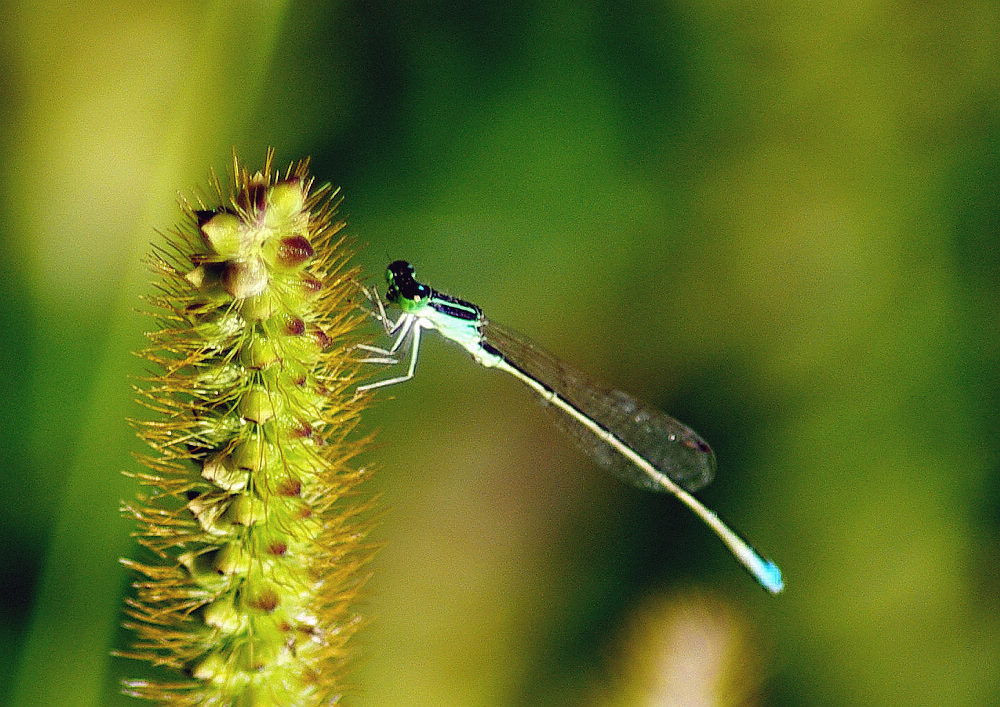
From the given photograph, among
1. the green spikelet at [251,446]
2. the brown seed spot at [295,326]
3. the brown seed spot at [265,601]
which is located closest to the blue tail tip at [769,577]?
the green spikelet at [251,446]

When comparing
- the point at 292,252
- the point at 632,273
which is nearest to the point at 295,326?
the point at 292,252

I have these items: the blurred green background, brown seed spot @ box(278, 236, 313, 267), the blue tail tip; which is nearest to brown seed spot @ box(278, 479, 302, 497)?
brown seed spot @ box(278, 236, 313, 267)

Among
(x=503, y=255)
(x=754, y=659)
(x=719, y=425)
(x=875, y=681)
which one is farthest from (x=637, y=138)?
(x=875, y=681)

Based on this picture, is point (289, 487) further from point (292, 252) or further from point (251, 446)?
point (292, 252)

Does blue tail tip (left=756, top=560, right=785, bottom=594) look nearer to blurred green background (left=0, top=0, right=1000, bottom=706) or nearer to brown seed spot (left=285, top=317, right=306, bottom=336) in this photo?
blurred green background (left=0, top=0, right=1000, bottom=706)

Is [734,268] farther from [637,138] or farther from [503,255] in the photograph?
[503,255]

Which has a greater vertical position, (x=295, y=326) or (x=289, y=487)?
(x=295, y=326)
